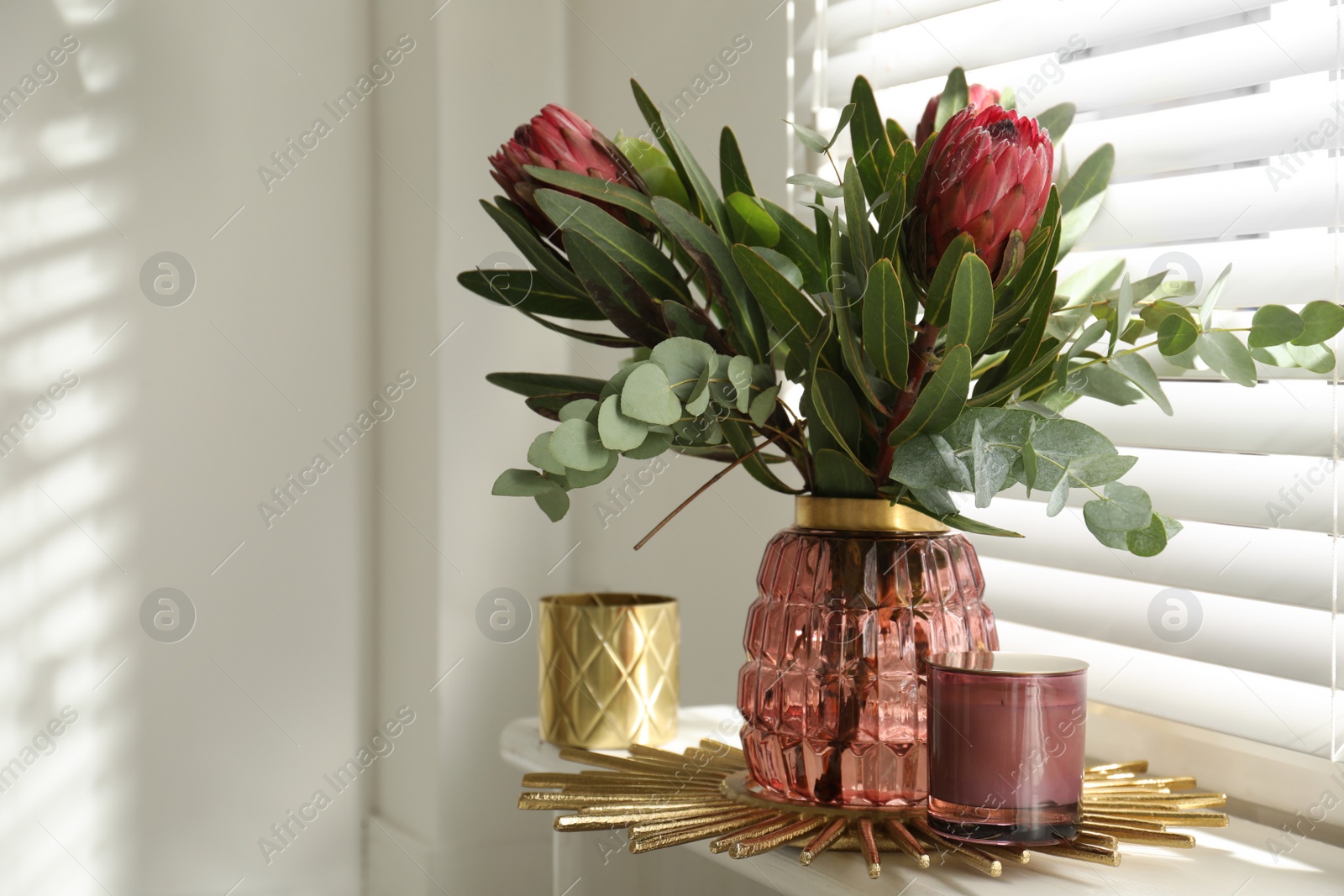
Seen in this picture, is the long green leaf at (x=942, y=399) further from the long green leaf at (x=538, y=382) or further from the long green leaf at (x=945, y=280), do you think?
the long green leaf at (x=538, y=382)

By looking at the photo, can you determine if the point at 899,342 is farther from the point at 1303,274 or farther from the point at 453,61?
the point at 453,61

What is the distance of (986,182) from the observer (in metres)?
0.59

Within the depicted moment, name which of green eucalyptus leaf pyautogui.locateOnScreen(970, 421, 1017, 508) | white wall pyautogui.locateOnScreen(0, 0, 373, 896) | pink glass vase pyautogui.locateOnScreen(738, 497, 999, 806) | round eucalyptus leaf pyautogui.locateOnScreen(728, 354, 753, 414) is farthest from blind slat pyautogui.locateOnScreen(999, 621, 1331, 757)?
white wall pyautogui.locateOnScreen(0, 0, 373, 896)

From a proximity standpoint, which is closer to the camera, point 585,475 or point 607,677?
point 585,475

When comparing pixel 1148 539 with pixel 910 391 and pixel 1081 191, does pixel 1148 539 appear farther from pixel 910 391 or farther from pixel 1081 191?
pixel 1081 191

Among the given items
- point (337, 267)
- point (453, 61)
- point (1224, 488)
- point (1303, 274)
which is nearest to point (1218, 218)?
point (1303, 274)

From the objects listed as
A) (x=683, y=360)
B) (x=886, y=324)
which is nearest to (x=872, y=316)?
(x=886, y=324)

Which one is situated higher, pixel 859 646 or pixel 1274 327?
pixel 1274 327

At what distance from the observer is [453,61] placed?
158 cm

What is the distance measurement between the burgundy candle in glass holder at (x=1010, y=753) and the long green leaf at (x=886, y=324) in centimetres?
18

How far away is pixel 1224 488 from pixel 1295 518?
6cm

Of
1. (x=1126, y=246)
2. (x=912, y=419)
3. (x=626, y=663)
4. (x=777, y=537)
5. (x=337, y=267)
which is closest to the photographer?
(x=912, y=419)

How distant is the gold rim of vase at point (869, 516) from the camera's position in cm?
71

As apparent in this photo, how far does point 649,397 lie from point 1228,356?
13.5 inches
